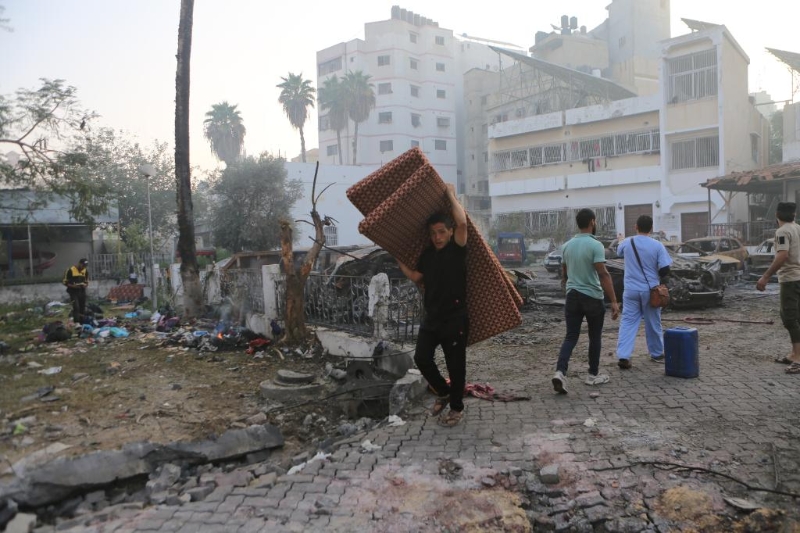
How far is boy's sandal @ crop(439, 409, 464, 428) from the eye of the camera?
4359 millimetres

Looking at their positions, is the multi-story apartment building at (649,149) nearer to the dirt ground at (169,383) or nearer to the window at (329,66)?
the dirt ground at (169,383)

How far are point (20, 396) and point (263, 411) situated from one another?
9.80 feet

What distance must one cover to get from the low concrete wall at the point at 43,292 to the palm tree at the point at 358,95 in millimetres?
33026

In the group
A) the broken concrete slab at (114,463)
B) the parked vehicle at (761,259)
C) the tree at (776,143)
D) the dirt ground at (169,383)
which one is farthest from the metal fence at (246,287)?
the tree at (776,143)

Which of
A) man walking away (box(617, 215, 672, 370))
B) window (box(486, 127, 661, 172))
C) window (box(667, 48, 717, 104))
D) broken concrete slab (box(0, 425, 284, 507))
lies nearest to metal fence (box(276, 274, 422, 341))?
man walking away (box(617, 215, 672, 370))

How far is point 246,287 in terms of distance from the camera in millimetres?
10953

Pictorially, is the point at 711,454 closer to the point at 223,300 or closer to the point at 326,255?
the point at 223,300

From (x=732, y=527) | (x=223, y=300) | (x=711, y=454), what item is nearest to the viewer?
(x=732, y=527)

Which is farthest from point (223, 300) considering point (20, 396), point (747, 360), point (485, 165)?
point (485, 165)

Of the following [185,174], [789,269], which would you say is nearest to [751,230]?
[789,269]

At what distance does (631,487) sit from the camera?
3137 millimetres

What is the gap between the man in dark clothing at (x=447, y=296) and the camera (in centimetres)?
411

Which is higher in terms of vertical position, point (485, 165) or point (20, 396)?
point (485, 165)

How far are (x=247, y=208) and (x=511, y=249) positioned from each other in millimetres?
14684
